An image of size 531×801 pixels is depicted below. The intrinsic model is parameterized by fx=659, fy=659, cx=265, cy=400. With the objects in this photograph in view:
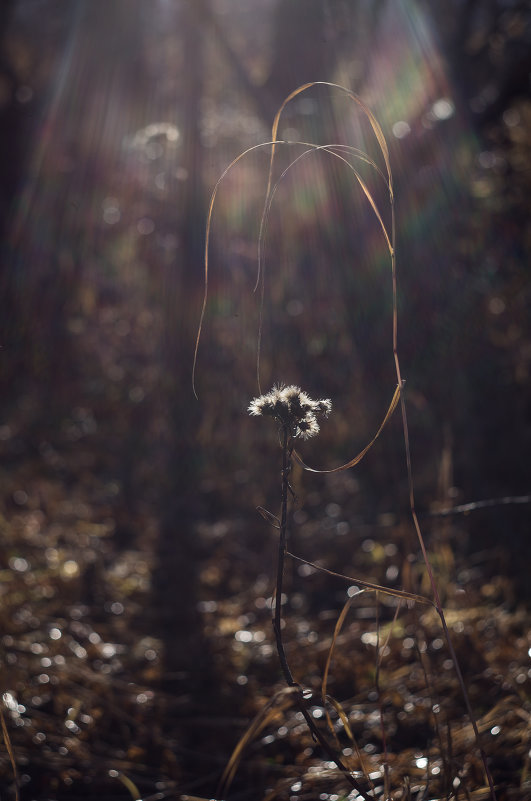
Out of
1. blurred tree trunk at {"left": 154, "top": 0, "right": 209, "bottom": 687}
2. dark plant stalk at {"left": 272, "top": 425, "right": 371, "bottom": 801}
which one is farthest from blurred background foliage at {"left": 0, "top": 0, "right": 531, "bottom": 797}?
dark plant stalk at {"left": 272, "top": 425, "right": 371, "bottom": 801}

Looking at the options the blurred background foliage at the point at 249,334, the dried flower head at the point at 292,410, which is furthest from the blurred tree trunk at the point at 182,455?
the dried flower head at the point at 292,410

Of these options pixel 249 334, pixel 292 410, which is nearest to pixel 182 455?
pixel 249 334

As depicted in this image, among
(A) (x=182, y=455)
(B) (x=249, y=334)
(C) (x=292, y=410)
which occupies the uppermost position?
(B) (x=249, y=334)

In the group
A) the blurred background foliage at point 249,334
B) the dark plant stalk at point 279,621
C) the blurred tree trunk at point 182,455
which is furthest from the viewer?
the blurred background foliage at point 249,334

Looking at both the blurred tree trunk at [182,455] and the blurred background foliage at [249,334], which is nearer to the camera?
the blurred tree trunk at [182,455]

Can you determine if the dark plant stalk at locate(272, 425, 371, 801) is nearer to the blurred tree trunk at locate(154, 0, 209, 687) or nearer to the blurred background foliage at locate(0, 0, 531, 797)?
the blurred background foliage at locate(0, 0, 531, 797)

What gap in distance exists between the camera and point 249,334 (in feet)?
11.8

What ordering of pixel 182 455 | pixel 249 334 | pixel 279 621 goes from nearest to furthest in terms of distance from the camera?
pixel 279 621, pixel 182 455, pixel 249 334

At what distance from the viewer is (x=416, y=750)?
5.44ft

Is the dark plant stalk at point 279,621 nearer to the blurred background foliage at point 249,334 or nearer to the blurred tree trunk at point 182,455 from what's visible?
the blurred background foliage at point 249,334

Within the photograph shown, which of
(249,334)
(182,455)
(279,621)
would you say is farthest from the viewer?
(249,334)

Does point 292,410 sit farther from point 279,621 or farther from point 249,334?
point 249,334

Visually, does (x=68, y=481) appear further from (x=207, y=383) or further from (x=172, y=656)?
(x=172, y=656)

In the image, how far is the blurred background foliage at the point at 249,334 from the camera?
2.62 meters
